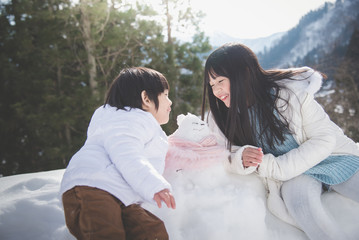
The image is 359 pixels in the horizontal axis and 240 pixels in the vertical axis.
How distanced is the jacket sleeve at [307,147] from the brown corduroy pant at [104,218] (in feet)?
2.58

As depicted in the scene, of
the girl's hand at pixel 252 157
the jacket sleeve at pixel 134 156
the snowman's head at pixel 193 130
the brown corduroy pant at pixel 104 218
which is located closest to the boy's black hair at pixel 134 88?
the jacket sleeve at pixel 134 156

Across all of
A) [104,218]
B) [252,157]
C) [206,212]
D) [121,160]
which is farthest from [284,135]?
[104,218]

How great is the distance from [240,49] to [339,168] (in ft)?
3.11

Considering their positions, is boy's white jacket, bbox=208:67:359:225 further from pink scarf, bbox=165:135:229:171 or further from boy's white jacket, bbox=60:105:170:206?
boy's white jacket, bbox=60:105:170:206

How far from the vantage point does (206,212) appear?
138 cm

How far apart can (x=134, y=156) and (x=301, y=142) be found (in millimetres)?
1063

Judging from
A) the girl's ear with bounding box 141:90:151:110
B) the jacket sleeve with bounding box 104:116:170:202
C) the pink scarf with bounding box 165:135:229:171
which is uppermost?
the girl's ear with bounding box 141:90:151:110

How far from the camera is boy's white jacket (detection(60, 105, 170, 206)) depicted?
Answer: 1.08 meters

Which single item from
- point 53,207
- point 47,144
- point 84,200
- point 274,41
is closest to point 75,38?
point 47,144

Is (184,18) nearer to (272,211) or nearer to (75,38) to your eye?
(75,38)

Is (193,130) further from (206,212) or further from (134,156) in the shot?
(134,156)

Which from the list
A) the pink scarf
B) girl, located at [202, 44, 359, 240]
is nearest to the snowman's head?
the pink scarf

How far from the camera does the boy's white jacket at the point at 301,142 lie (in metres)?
1.45

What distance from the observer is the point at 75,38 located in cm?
648
